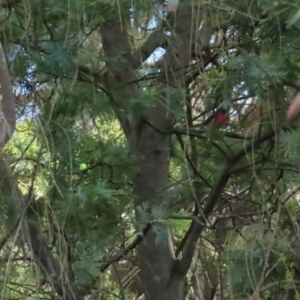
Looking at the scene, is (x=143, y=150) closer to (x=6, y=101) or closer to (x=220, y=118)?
(x=220, y=118)

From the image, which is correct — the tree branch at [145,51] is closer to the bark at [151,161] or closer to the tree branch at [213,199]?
the bark at [151,161]

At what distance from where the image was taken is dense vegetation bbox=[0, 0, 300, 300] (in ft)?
4.91

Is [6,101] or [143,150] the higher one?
[143,150]

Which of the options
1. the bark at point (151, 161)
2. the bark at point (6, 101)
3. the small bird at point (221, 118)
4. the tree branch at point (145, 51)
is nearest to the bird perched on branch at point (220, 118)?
the small bird at point (221, 118)

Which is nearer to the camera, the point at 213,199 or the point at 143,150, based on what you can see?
the point at 213,199

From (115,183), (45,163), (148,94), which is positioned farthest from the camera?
(115,183)

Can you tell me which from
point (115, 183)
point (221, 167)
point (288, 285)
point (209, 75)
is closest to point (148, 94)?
point (209, 75)

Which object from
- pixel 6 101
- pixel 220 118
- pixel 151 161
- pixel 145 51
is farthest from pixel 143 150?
pixel 6 101

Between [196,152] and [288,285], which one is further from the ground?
[196,152]

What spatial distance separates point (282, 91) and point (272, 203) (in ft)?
1.45

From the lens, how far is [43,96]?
1.71 meters

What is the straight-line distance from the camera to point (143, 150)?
2172 millimetres

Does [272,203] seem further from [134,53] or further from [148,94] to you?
[134,53]

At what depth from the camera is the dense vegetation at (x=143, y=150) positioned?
1495 mm
